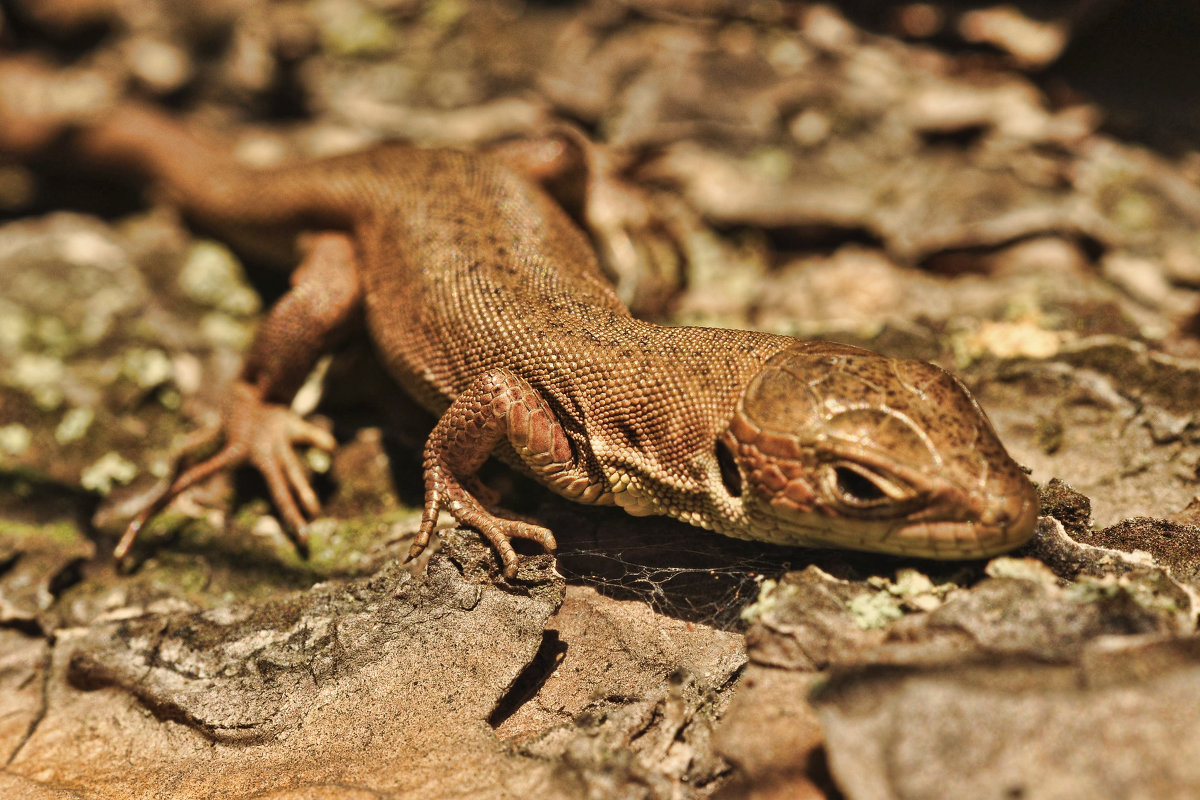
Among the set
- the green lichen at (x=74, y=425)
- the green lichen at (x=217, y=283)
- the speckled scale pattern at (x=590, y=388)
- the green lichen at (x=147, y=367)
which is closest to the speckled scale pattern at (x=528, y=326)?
the speckled scale pattern at (x=590, y=388)

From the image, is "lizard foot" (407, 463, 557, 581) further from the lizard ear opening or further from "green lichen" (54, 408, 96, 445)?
"green lichen" (54, 408, 96, 445)

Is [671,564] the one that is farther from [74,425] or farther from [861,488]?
[74,425]

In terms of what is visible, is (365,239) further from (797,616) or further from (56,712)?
(797,616)

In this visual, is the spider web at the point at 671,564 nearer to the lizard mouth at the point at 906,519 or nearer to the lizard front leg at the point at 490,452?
the lizard front leg at the point at 490,452

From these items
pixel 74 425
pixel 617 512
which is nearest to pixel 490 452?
pixel 617 512

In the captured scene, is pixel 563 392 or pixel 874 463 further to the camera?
pixel 563 392

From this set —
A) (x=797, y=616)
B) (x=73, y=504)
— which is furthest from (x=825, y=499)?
(x=73, y=504)

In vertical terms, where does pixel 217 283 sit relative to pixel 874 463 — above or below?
below
